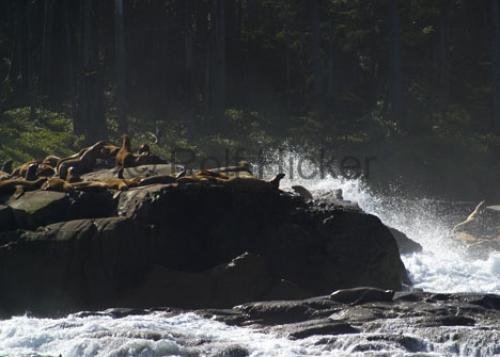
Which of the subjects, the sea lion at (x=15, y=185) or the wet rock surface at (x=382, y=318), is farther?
the sea lion at (x=15, y=185)

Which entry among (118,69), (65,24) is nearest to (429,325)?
(118,69)

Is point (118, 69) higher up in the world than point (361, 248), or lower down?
higher up

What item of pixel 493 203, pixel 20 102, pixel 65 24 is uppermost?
pixel 65 24

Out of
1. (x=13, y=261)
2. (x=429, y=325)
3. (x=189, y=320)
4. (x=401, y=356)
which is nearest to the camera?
(x=401, y=356)

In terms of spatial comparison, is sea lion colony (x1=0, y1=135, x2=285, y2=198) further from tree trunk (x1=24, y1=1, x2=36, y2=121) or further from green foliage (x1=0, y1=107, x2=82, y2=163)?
tree trunk (x1=24, y1=1, x2=36, y2=121)

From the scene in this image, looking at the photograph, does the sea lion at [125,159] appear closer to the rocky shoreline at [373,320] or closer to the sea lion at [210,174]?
the sea lion at [210,174]

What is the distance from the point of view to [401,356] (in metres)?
18.7

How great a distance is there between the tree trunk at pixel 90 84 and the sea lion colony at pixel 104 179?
56.0ft

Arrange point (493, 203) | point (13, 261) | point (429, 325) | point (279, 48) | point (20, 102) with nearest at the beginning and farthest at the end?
point (429, 325), point (13, 261), point (493, 203), point (20, 102), point (279, 48)

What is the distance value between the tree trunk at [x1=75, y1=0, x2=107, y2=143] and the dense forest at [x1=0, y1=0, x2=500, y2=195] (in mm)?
66

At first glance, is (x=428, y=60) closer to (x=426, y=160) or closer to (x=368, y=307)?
(x=426, y=160)

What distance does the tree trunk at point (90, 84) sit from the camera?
46.9 metres

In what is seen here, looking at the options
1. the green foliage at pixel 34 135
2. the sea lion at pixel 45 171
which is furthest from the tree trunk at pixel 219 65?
the sea lion at pixel 45 171

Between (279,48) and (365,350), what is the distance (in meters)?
44.3
